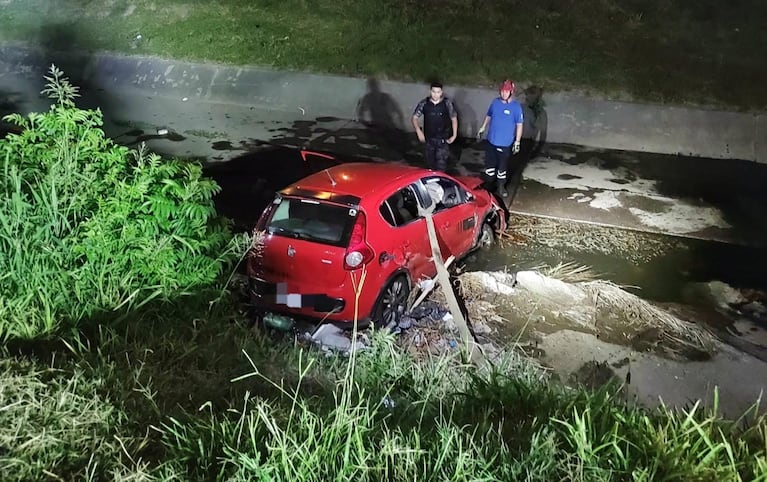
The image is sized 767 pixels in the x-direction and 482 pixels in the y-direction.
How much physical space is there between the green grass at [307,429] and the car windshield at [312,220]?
195 centimetres

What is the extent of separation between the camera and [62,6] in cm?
2127

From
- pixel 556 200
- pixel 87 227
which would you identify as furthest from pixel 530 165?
pixel 87 227

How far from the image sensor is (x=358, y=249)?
20.5ft

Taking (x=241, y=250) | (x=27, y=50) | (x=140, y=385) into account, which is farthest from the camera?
(x=27, y=50)

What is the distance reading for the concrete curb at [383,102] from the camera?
535 inches

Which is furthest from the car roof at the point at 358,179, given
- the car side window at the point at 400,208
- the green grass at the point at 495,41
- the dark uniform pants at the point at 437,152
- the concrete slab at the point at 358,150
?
the green grass at the point at 495,41

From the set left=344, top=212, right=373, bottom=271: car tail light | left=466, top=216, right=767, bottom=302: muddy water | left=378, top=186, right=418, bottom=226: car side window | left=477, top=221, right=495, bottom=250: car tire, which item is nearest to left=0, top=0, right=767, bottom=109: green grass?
left=466, top=216, right=767, bottom=302: muddy water

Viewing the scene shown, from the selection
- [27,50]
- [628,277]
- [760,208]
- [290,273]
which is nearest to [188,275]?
[290,273]

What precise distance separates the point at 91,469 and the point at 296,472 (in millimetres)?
947

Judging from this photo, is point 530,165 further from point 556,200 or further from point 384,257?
point 384,257

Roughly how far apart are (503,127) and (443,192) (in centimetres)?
263

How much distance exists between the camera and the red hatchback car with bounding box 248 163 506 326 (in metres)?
6.27

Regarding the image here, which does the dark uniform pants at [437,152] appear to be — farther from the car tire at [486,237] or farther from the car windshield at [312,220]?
the car windshield at [312,220]

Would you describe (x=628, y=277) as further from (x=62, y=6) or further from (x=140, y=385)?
(x=62, y=6)
